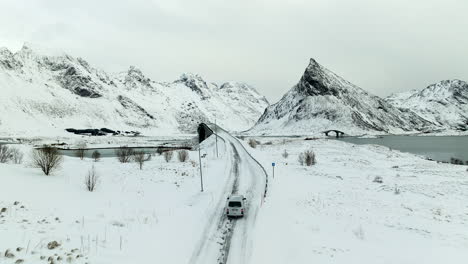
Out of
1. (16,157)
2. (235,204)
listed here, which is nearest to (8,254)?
(235,204)

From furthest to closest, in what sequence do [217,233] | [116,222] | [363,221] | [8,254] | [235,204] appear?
[235,204], [363,221], [217,233], [116,222], [8,254]

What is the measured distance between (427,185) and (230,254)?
93.3 feet

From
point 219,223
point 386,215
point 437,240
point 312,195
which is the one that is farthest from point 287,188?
point 437,240

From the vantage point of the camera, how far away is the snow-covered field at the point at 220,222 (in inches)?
611

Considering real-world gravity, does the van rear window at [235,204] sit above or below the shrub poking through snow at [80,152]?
below

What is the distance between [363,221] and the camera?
22.4m

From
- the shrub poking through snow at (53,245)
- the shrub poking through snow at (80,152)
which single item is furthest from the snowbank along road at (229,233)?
the shrub poking through snow at (80,152)

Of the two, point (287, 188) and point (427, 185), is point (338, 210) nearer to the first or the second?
point (287, 188)

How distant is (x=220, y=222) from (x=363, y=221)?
10.3m

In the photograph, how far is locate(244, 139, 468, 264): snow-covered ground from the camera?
16391mm

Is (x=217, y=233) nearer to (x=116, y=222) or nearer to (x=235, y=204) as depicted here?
(x=235, y=204)

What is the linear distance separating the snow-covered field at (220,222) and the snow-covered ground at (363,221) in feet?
0.22

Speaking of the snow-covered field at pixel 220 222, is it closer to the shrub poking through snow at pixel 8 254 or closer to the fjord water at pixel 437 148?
the shrub poking through snow at pixel 8 254

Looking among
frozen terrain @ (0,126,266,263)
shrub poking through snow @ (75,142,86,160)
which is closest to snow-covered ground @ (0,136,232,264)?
frozen terrain @ (0,126,266,263)
